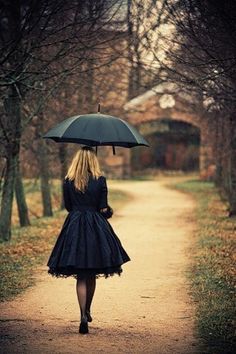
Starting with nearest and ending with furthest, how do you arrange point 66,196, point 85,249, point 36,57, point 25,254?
1. point 85,249
2. point 66,196
3. point 36,57
4. point 25,254

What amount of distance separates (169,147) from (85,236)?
38015 mm

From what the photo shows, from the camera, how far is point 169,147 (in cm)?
4431

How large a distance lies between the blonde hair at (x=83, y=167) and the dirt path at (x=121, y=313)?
149 centimetres

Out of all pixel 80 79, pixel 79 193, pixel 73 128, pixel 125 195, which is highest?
pixel 80 79

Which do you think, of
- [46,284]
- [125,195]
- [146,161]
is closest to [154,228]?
[46,284]

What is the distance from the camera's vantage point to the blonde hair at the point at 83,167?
6.62 meters

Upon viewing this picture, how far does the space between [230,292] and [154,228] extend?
9.29 metres

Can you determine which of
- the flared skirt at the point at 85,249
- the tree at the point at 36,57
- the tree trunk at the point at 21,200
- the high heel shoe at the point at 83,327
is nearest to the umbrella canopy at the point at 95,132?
the flared skirt at the point at 85,249

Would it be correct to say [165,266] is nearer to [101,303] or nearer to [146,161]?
[101,303]

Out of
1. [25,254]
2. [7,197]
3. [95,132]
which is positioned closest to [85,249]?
[95,132]

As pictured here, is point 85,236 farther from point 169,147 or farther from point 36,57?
point 169,147

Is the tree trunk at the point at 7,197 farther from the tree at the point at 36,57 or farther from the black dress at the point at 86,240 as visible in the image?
the black dress at the point at 86,240

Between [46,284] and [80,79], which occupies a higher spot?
[80,79]

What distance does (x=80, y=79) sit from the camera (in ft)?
57.5
